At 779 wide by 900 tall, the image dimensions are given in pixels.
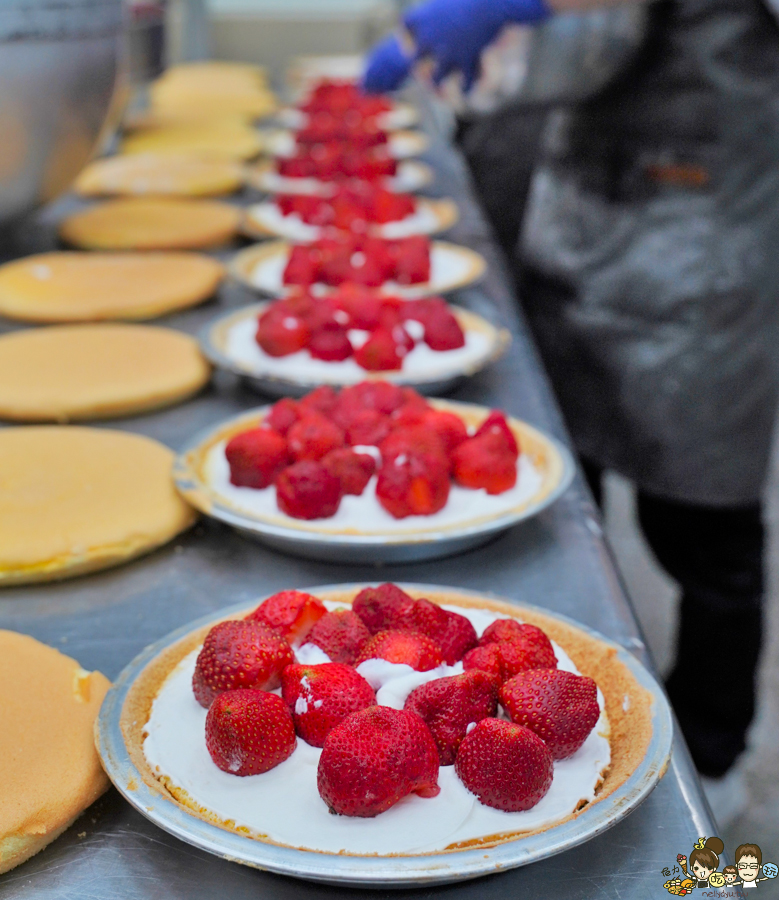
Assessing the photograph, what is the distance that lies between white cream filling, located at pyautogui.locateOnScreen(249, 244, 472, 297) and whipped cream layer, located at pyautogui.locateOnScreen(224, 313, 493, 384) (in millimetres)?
196

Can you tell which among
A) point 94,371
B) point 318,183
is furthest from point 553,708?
point 318,183

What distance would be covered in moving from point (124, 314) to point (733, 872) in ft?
4.48

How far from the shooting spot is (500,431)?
1161 millimetres

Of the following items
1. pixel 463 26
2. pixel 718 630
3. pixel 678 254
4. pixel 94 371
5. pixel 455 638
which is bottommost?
pixel 718 630

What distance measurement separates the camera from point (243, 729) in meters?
0.69

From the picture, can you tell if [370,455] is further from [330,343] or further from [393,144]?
[393,144]

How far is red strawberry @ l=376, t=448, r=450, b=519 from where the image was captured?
1064 mm

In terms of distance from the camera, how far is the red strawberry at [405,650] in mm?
762

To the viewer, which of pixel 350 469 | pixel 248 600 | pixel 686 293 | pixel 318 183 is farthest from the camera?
pixel 318 183

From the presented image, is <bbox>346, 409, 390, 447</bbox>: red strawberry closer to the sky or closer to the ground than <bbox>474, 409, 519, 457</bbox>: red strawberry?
closer to the sky

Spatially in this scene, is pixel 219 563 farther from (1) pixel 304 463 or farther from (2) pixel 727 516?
(2) pixel 727 516

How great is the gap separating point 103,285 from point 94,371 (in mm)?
420

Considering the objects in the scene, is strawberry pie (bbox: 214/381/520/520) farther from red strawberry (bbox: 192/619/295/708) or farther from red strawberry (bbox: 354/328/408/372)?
red strawberry (bbox: 192/619/295/708)

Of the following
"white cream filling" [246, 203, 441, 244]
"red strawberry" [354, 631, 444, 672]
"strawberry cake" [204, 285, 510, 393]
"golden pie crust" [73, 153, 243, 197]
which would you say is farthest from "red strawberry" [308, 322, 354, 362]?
"golden pie crust" [73, 153, 243, 197]
